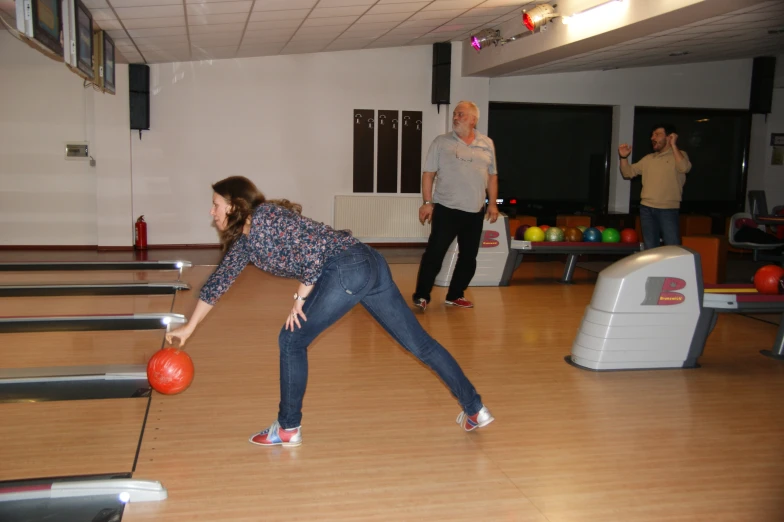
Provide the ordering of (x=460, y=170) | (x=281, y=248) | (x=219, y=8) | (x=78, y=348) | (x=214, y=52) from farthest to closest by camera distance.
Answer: (x=214, y=52), (x=219, y=8), (x=460, y=170), (x=78, y=348), (x=281, y=248)

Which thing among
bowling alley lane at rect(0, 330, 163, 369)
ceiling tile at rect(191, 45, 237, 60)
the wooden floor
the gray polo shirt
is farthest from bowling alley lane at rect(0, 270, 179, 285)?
the gray polo shirt

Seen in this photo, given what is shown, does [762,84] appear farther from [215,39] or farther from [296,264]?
[296,264]

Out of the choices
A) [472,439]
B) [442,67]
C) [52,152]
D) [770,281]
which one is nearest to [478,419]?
[472,439]

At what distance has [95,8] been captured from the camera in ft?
15.8

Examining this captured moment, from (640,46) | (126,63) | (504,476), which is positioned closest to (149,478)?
(504,476)

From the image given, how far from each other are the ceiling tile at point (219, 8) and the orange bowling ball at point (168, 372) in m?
3.24

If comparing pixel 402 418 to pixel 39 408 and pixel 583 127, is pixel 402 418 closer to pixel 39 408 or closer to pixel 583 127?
pixel 39 408

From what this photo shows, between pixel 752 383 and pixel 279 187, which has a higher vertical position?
pixel 279 187

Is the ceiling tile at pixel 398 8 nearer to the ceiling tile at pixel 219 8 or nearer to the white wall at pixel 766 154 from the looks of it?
the ceiling tile at pixel 219 8

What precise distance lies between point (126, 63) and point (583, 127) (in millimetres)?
5200

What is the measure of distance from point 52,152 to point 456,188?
5.19 metres

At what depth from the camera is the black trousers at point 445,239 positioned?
4605 mm

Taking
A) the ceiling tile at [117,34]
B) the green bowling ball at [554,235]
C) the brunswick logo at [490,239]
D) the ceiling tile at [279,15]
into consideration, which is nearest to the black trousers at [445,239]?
the brunswick logo at [490,239]

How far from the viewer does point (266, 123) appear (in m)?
8.11
